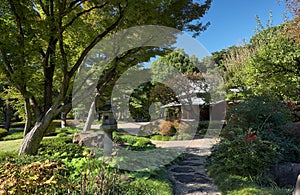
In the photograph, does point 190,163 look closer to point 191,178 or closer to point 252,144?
point 191,178

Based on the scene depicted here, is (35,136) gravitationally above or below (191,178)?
above

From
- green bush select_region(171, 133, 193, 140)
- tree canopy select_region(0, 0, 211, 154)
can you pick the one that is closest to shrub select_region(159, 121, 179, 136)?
green bush select_region(171, 133, 193, 140)

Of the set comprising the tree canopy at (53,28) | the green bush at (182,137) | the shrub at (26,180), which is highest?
the tree canopy at (53,28)

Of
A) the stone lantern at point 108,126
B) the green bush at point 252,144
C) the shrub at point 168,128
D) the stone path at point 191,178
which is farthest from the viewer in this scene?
the shrub at point 168,128

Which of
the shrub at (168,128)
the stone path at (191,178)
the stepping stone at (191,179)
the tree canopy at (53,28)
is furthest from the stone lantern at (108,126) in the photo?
the shrub at (168,128)

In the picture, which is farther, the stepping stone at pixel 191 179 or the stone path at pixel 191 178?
the stepping stone at pixel 191 179

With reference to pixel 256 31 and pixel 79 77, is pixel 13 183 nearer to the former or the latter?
pixel 79 77

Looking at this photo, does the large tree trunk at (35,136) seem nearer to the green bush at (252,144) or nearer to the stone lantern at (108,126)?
the stone lantern at (108,126)

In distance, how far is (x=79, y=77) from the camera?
7781mm

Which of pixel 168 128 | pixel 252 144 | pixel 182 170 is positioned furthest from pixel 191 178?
pixel 168 128

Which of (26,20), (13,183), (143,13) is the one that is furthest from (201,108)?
(13,183)

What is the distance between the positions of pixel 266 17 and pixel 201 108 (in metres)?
6.35

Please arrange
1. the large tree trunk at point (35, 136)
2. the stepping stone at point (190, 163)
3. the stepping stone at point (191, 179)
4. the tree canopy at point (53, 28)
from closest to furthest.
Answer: the stepping stone at point (191, 179) < the tree canopy at point (53, 28) < the large tree trunk at point (35, 136) < the stepping stone at point (190, 163)

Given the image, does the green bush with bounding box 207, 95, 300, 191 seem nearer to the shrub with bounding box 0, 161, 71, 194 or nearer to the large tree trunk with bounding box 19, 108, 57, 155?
the shrub with bounding box 0, 161, 71, 194
